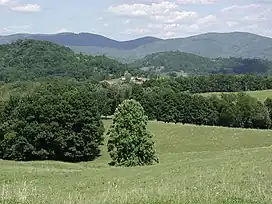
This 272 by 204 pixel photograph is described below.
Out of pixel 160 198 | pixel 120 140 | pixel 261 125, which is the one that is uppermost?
pixel 160 198

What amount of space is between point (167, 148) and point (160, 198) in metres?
59.1

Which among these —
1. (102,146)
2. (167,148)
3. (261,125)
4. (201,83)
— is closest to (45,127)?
(102,146)

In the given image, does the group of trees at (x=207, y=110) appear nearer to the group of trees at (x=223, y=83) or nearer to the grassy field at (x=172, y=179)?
the grassy field at (x=172, y=179)

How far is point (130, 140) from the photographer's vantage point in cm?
5041

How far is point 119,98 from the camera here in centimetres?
12294

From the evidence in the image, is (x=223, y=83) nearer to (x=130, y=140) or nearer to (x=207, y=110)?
(x=207, y=110)

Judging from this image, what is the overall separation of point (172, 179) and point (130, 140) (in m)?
26.3

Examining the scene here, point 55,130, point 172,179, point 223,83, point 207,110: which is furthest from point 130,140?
point 223,83

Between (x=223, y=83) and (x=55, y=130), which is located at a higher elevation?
(x=223, y=83)

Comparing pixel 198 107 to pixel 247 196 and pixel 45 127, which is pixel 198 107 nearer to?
pixel 45 127

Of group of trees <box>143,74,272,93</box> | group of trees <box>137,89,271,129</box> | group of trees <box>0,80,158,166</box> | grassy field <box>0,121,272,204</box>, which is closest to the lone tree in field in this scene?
grassy field <box>0,121,272,204</box>

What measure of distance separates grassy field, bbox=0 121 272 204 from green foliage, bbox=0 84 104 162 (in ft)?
13.5

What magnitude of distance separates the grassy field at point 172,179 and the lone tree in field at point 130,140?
6.34 m

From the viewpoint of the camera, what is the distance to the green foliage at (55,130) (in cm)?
7194
